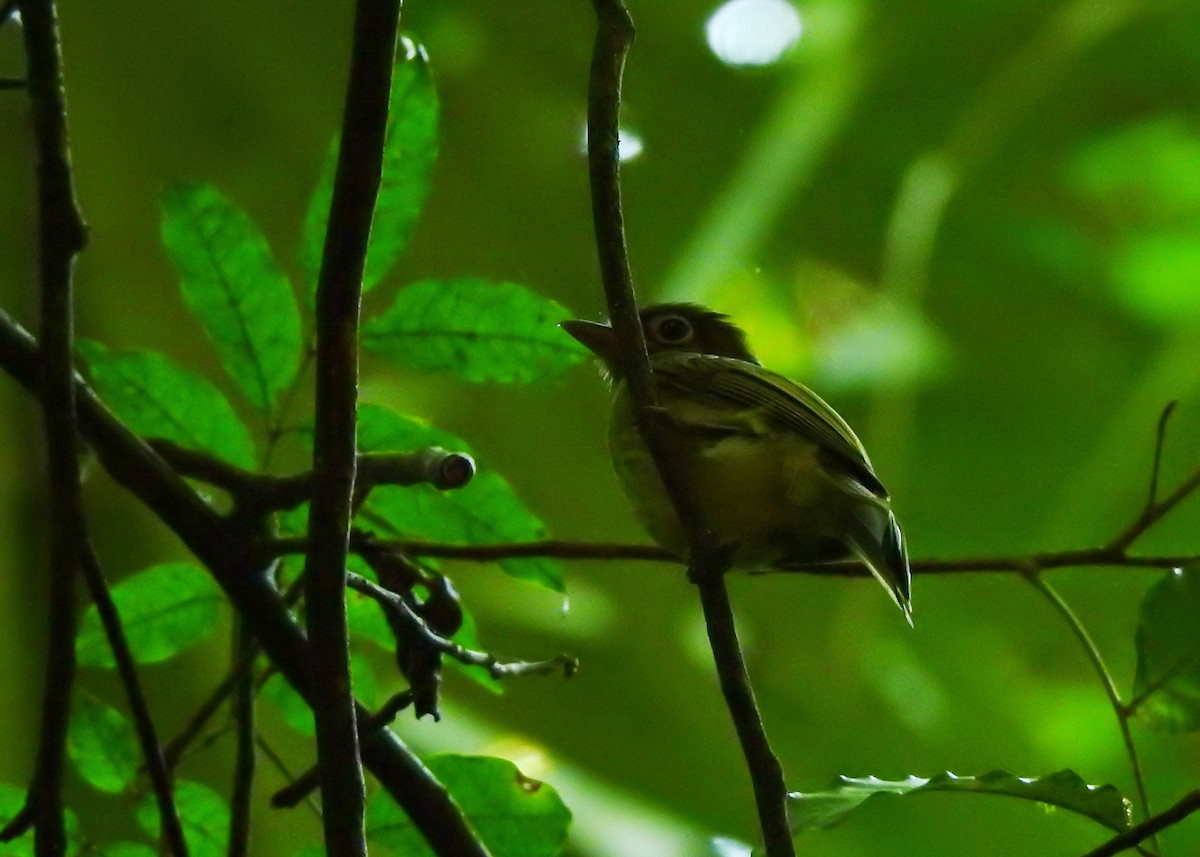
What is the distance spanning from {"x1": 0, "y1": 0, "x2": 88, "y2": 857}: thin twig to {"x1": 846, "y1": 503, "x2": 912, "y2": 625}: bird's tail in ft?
3.82

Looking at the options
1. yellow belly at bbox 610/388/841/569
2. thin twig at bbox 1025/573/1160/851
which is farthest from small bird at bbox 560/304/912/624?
thin twig at bbox 1025/573/1160/851

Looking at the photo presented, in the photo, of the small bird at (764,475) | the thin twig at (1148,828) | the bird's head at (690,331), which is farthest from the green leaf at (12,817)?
the bird's head at (690,331)

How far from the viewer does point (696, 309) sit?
10.3 feet

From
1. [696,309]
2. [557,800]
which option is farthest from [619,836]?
[557,800]

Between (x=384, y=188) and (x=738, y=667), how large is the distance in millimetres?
831

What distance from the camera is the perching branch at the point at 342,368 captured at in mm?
1311

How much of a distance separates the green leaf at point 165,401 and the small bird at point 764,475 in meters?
0.64

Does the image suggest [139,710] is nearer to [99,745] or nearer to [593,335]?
[99,745]

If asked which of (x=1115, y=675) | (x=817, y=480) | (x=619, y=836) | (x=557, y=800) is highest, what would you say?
(x=1115, y=675)

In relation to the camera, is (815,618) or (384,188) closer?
(384,188)

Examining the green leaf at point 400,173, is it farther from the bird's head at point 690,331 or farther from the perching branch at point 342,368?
the bird's head at point 690,331

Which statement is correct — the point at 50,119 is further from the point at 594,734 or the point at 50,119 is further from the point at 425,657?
the point at 594,734

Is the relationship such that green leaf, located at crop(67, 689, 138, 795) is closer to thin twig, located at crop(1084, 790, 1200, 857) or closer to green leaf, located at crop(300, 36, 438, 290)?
green leaf, located at crop(300, 36, 438, 290)

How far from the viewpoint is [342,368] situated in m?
1.37
